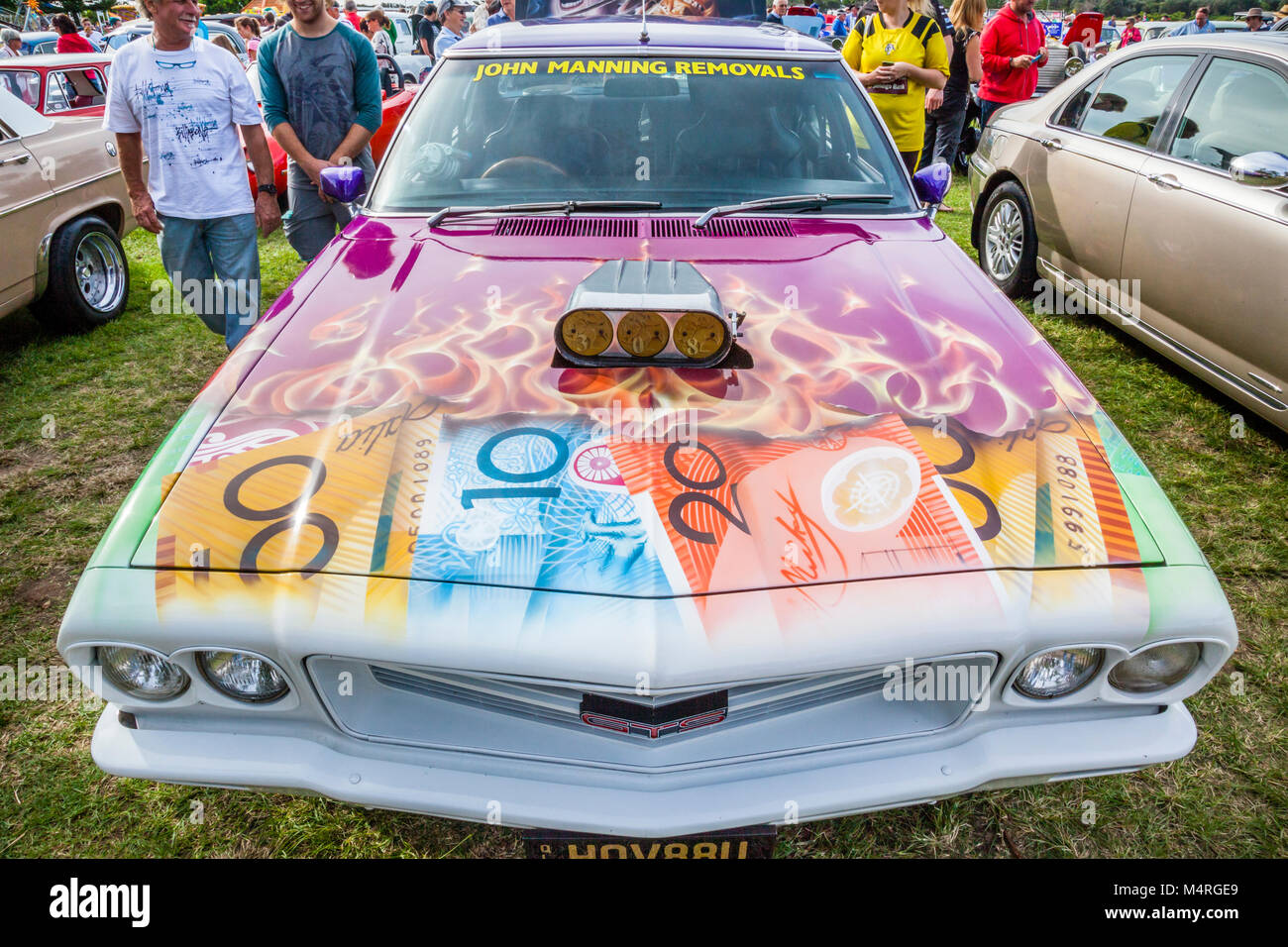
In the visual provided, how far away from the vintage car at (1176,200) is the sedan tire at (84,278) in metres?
5.67

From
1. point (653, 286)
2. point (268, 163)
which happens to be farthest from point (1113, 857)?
point (268, 163)

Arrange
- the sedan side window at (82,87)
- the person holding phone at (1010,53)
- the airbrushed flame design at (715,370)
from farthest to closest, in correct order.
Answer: the person holding phone at (1010,53), the sedan side window at (82,87), the airbrushed flame design at (715,370)

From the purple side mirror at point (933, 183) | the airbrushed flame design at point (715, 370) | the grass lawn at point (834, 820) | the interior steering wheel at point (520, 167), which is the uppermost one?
the interior steering wheel at point (520, 167)

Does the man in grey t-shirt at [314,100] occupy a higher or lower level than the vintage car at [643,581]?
higher

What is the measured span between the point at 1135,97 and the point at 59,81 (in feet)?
23.2

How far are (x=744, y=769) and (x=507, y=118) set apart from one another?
7.32ft

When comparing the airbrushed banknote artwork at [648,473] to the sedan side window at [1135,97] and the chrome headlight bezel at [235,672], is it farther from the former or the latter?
the sedan side window at [1135,97]

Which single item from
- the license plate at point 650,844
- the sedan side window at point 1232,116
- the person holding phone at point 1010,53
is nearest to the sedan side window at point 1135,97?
the sedan side window at point 1232,116

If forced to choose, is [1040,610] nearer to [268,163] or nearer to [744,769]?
[744,769]

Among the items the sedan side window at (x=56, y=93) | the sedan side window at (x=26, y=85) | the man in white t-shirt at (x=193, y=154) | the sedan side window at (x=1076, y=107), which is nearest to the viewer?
the man in white t-shirt at (x=193, y=154)

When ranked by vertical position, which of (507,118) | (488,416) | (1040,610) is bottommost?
(1040,610)

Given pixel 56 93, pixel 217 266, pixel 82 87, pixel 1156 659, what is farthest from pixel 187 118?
pixel 1156 659

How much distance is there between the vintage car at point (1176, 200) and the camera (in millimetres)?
3332
